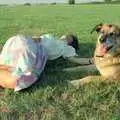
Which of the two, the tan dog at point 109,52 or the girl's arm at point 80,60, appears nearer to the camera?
the tan dog at point 109,52

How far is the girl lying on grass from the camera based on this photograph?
7.29 metres

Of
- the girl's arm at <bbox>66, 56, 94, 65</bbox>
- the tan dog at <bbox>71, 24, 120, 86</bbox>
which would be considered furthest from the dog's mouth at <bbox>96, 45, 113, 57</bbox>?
the girl's arm at <bbox>66, 56, 94, 65</bbox>

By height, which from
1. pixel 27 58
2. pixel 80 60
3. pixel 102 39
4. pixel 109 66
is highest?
pixel 102 39

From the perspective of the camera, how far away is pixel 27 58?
7816 millimetres

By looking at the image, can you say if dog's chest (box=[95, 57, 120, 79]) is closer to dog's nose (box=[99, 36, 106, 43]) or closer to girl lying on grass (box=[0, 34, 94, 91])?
dog's nose (box=[99, 36, 106, 43])

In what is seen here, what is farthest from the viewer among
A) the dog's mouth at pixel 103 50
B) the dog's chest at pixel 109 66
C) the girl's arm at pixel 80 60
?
the girl's arm at pixel 80 60

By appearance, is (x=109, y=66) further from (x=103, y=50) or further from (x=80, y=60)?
(x=80, y=60)

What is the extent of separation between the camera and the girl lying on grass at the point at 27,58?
729 centimetres

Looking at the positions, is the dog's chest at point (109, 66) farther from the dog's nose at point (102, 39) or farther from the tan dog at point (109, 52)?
the dog's nose at point (102, 39)

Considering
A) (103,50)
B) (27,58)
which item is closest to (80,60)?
(103,50)

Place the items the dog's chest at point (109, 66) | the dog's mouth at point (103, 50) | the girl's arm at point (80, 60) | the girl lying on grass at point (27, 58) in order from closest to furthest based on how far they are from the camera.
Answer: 1. the girl lying on grass at point (27, 58)
2. the dog's chest at point (109, 66)
3. the dog's mouth at point (103, 50)
4. the girl's arm at point (80, 60)

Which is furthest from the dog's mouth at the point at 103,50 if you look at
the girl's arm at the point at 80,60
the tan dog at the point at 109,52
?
the girl's arm at the point at 80,60

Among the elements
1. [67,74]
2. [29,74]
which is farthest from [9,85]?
[67,74]

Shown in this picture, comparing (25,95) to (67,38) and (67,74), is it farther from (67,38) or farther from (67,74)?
(67,38)
